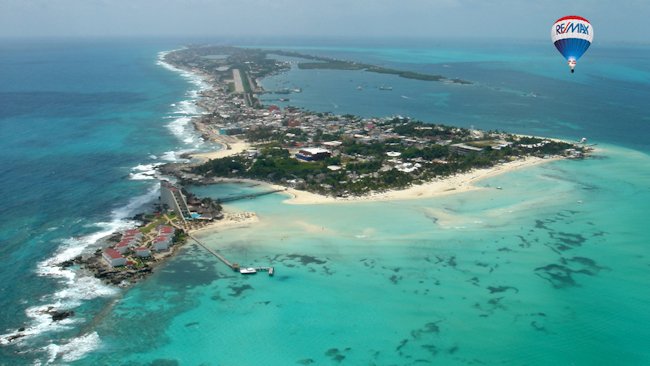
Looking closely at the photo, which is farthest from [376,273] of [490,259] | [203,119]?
[203,119]

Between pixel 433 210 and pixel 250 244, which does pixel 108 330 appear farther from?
pixel 433 210

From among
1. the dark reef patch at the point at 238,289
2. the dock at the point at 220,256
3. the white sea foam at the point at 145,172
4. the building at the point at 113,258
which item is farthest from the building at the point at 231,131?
the dark reef patch at the point at 238,289

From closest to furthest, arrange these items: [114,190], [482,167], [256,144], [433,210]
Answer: [433,210] → [114,190] → [482,167] → [256,144]

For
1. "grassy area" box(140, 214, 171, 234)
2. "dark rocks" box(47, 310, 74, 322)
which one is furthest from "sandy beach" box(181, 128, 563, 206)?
"dark rocks" box(47, 310, 74, 322)

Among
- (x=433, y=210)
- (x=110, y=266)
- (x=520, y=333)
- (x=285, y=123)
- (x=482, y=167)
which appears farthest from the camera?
(x=285, y=123)

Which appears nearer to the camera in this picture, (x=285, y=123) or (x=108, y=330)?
(x=108, y=330)

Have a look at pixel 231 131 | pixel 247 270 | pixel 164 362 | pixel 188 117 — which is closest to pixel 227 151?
pixel 231 131

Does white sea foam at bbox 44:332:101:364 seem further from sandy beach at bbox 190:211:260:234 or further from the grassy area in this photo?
sandy beach at bbox 190:211:260:234

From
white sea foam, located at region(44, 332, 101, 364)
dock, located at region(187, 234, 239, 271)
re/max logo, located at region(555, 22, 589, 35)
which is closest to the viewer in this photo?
white sea foam, located at region(44, 332, 101, 364)
